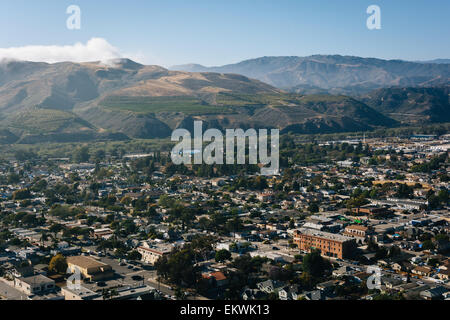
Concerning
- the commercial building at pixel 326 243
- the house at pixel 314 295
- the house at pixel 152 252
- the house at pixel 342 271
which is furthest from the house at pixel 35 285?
the commercial building at pixel 326 243

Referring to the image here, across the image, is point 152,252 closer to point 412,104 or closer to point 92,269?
point 92,269

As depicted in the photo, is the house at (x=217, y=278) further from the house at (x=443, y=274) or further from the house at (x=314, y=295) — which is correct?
the house at (x=443, y=274)

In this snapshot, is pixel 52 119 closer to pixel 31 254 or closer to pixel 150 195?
pixel 150 195

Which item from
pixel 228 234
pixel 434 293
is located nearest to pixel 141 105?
pixel 228 234

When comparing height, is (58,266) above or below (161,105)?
below
